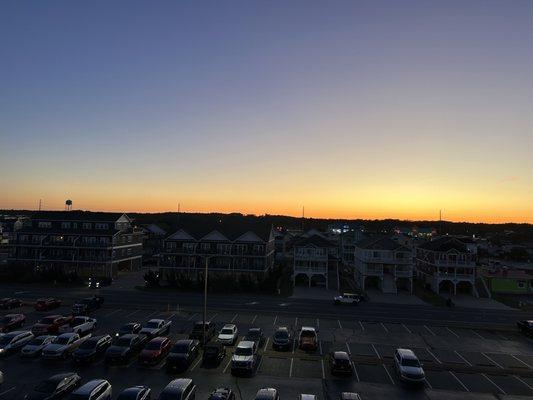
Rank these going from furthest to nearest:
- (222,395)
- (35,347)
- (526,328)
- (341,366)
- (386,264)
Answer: (386,264) < (526,328) < (35,347) < (341,366) < (222,395)

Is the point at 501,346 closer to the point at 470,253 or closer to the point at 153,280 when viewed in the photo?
the point at 470,253

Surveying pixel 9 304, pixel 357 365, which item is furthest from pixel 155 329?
pixel 9 304

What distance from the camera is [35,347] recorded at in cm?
3125

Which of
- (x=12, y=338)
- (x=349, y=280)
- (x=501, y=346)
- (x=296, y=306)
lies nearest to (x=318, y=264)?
(x=349, y=280)

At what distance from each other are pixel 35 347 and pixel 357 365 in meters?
24.8

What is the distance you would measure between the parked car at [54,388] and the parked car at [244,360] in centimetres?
1023

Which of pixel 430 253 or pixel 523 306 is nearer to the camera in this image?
pixel 523 306

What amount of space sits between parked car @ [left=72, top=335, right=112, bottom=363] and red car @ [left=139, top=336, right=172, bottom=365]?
12.0ft

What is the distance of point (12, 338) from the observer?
3247 cm

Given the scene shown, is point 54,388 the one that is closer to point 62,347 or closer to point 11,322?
point 62,347

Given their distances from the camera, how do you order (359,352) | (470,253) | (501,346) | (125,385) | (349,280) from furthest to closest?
(349,280), (470,253), (501,346), (359,352), (125,385)

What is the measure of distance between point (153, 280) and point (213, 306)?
16335 mm

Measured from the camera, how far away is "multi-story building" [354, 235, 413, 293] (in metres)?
69.2

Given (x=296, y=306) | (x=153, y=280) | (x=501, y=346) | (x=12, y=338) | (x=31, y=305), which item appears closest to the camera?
(x=12, y=338)
